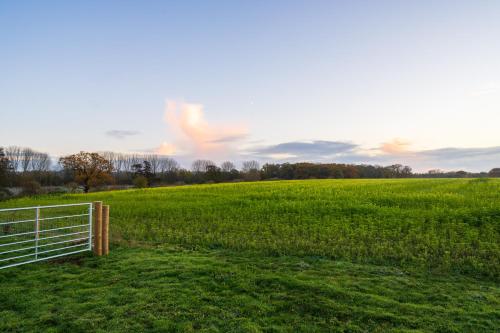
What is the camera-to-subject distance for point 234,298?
5980 millimetres

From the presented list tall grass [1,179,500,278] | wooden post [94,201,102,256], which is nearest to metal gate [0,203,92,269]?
wooden post [94,201,102,256]

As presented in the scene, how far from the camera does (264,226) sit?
49.0ft

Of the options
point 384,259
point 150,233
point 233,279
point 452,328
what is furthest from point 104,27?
point 452,328

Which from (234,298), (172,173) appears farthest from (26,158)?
(234,298)

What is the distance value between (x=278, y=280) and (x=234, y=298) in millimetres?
1372

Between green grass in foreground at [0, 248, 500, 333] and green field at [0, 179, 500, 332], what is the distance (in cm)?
3

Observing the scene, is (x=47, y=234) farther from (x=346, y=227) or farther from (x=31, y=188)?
(x=31, y=188)

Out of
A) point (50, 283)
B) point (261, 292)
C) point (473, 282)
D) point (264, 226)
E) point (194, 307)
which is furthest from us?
point (264, 226)

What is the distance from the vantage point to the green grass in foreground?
197 inches

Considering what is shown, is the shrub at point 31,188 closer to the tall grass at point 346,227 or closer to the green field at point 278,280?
the tall grass at point 346,227

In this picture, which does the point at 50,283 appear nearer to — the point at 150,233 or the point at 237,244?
the point at 237,244

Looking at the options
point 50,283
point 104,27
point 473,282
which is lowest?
point 473,282

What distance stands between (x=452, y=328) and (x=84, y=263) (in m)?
8.44

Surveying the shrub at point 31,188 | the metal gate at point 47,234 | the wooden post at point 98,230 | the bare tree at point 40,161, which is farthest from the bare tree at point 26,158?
the wooden post at point 98,230
